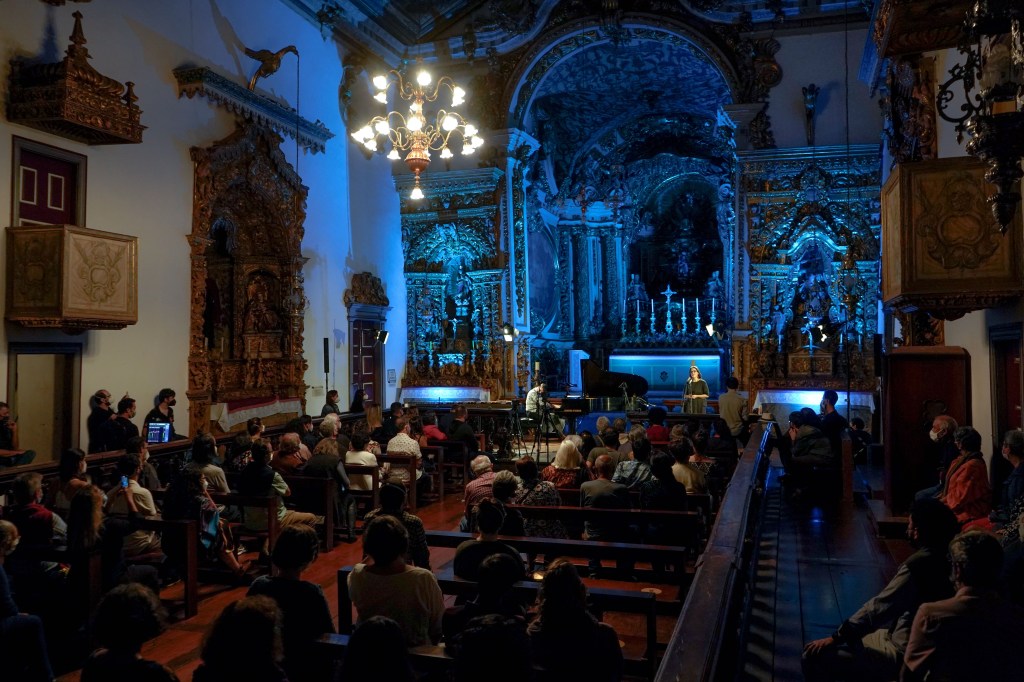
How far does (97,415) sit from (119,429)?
1.37 ft

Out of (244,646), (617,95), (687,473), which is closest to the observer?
(244,646)

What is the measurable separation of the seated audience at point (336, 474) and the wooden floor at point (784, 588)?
0.31 m

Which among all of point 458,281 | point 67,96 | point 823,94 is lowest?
point 458,281

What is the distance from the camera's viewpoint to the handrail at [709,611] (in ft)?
7.77

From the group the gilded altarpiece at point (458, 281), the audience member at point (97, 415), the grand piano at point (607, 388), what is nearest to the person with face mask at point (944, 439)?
the grand piano at point (607, 388)

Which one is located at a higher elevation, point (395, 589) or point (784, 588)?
point (395, 589)

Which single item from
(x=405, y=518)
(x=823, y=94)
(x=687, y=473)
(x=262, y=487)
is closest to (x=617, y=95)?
(x=823, y=94)

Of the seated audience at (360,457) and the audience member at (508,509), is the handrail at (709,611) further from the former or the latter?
the seated audience at (360,457)

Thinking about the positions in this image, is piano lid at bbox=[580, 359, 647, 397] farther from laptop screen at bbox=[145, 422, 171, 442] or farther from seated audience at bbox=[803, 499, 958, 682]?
seated audience at bbox=[803, 499, 958, 682]

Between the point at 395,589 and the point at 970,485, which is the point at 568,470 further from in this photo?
the point at 395,589

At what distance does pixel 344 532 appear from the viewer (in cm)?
775

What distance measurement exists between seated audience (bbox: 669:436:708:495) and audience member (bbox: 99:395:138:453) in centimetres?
606

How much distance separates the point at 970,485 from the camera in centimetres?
562

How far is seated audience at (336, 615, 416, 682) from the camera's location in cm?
228
